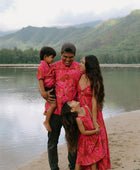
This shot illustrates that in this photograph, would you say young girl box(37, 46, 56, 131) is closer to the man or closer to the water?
the man

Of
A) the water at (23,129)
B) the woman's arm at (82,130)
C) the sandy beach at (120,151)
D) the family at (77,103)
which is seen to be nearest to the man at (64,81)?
the family at (77,103)

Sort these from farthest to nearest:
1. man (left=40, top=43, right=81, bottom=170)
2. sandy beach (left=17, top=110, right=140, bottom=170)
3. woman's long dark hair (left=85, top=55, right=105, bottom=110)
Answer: sandy beach (left=17, top=110, right=140, bottom=170)
man (left=40, top=43, right=81, bottom=170)
woman's long dark hair (left=85, top=55, right=105, bottom=110)

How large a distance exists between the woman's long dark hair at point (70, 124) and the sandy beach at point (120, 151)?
44.5 inches

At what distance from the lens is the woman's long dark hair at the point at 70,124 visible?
3322 millimetres

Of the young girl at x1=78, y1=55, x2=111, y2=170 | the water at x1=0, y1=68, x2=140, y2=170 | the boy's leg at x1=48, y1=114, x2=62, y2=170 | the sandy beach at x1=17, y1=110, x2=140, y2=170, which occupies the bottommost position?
the water at x1=0, y1=68, x2=140, y2=170

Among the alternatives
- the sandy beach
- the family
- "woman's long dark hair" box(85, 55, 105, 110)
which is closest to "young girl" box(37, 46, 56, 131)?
the family

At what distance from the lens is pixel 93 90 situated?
3.36 m

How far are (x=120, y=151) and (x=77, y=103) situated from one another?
223 centimetres

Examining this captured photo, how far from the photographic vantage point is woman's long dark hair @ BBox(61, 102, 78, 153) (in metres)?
3.32

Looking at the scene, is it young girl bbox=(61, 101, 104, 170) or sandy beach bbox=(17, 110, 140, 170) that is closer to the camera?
young girl bbox=(61, 101, 104, 170)

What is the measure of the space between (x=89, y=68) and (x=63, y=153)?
266 cm

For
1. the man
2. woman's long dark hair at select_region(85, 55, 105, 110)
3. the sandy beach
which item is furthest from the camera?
the sandy beach

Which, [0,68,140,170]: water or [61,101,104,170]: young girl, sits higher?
[61,101,104,170]: young girl

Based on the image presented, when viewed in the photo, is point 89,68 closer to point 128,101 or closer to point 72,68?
point 72,68
